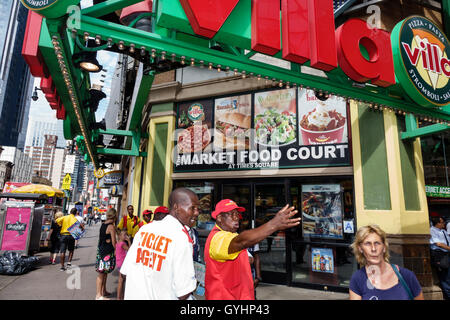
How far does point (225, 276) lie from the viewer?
2598mm

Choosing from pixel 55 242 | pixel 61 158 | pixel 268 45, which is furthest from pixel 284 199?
pixel 61 158

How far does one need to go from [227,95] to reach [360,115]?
422 centimetres

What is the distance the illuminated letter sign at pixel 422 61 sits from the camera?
5781 millimetres

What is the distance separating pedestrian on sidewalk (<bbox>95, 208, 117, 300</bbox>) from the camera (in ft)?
19.0

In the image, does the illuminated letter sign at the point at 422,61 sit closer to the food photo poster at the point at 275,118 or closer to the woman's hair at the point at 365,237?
the food photo poster at the point at 275,118

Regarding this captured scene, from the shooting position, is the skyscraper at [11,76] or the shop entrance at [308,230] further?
the skyscraper at [11,76]

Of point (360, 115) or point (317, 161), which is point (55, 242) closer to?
point (317, 161)

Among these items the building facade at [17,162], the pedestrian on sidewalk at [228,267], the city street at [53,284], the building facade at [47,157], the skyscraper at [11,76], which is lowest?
the city street at [53,284]

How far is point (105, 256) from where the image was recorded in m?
5.88

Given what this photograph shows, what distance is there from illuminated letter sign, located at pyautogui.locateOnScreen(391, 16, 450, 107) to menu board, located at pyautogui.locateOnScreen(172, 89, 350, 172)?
1.83 m

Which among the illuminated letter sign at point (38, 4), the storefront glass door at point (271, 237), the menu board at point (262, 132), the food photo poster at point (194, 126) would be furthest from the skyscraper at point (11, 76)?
the illuminated letter sign at point (38, 4)

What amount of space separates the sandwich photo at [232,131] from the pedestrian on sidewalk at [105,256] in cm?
431

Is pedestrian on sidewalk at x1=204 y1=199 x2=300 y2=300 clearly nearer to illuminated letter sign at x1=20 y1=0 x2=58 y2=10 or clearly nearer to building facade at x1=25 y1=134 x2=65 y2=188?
illuminated letter sign at x1=20 y1=0 x2=58 y2=10

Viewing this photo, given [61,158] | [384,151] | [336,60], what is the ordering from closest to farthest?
[336,60], [384,151], [61,158]
